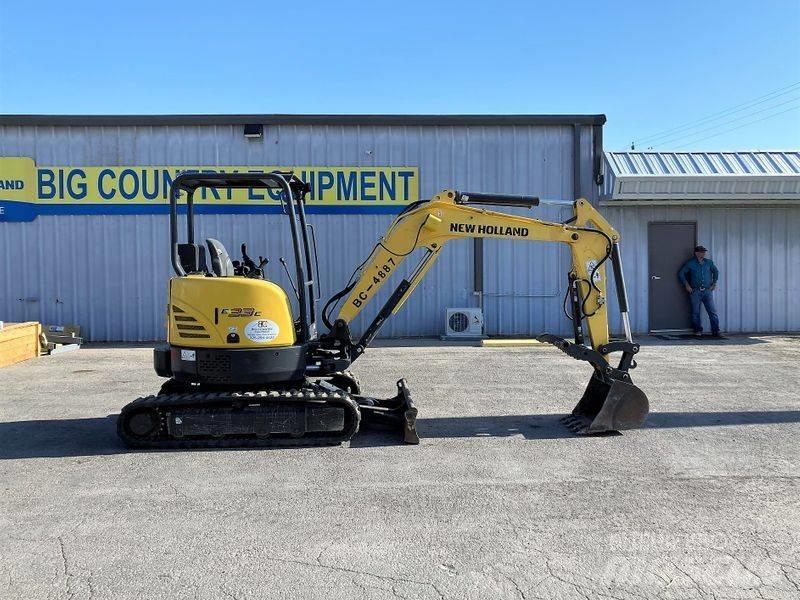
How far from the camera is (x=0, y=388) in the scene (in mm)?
8938

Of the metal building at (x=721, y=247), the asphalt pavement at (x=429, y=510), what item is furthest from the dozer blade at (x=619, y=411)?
the metal building at (x=721, y=247)

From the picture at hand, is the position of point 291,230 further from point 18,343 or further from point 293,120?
point 293,120

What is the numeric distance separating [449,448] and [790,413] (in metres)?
4.07

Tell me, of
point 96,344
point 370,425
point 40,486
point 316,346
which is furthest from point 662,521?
point 96,344

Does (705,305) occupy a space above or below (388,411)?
above

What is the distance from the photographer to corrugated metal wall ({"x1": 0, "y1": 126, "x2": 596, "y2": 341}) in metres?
13.8

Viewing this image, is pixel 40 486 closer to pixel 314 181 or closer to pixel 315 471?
pixel 315 471

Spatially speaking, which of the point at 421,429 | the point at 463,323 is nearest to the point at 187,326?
the point at 421,429

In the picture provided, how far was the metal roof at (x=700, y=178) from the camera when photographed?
43.9 ft

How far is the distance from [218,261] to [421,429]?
2.63m

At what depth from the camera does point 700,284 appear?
1395cm

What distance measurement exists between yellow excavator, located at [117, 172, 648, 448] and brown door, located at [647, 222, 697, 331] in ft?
27.2

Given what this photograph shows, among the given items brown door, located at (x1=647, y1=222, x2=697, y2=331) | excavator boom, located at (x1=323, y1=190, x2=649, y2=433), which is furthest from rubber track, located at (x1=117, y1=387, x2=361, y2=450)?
brown door, located at (x1=647, y1=222, x2=697, y2=331)

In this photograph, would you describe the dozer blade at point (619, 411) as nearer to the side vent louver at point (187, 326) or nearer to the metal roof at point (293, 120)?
the side vent louver at point (187, 326)
